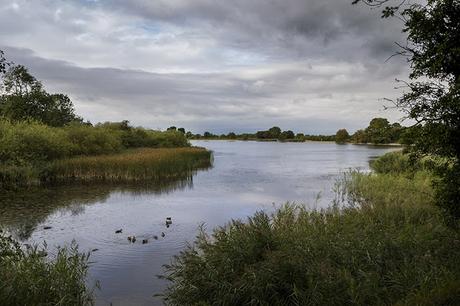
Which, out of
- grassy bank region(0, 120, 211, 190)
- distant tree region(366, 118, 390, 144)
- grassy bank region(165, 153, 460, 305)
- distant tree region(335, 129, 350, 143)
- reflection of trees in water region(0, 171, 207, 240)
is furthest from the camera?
distant tree region(335, 129, 350, 143)

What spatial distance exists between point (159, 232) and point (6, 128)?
830 inches

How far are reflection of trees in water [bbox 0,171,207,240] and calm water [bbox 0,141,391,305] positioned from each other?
0.04 metres

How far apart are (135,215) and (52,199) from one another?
655cm

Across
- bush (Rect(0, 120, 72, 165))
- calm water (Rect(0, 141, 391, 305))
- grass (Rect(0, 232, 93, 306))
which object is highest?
bush (Rect(0, 120, 72, 165))

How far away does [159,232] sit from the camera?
52.2ft

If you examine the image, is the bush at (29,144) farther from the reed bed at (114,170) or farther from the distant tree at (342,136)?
the distant tree at (342,136)

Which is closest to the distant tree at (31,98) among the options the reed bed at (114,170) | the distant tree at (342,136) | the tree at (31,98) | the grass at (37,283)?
the tree at (31,98)

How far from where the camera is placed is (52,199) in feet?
76.3

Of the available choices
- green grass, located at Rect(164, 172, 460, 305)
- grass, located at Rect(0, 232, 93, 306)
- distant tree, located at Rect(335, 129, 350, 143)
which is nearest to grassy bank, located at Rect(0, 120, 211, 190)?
Result: grass, located at Rect(0, 232, 93, 306)

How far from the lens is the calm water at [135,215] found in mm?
11227

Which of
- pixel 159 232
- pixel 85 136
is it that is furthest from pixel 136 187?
pixel 85 136

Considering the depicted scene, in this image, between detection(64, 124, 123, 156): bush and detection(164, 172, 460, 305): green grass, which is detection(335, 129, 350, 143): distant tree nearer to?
detection(64, 124, 123, 156): bush

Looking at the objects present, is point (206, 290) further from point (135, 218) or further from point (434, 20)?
point (135, 218)

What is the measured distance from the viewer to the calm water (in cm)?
1123
